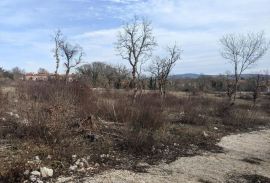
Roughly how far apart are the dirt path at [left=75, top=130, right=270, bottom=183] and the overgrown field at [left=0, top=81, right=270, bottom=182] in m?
0.56

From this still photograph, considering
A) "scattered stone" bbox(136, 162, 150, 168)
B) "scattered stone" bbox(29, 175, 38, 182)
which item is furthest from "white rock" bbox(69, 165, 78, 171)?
"scattered stone" bbox(136, 162, 150, 168)

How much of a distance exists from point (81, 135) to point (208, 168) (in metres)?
4.32

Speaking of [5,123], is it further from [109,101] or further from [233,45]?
[233,45]

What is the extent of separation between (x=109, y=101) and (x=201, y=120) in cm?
589

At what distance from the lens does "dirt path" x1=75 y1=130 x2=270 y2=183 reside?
10734 millimetres

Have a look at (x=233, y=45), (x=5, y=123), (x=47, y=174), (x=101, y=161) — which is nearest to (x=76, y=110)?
(x=5, y=123)

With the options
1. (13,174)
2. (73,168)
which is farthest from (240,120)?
(13,174)

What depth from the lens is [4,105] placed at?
16.5m

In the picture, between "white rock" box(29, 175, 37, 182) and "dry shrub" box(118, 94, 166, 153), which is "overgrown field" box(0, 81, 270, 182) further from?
"white rock" box(29, 175, 37, 182)

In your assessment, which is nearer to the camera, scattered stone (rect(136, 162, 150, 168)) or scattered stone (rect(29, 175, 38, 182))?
scattered stone (rect(29, 175, 38, 182))

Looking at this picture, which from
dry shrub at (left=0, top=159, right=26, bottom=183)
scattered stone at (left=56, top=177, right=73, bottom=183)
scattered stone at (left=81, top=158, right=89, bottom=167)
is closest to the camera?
dry shrub at (left=0, top=159, right=26, bottom=183)

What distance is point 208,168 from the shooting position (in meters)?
12.4

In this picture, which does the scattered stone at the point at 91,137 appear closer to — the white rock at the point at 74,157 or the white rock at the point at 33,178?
the white rock at the point at 74,157

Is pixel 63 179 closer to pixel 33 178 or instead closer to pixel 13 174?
pixel 33 178
